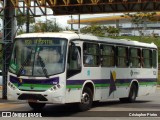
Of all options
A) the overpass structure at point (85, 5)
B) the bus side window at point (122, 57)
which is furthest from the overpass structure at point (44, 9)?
the bus side window at point (122, 57)

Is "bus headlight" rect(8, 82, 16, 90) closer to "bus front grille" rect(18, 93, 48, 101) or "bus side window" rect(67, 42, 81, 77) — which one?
"bus front grille" rect(18, 93, 48, 101)

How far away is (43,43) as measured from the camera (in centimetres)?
1505

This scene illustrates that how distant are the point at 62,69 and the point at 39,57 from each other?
2.92 ft

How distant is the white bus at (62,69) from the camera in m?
14.5

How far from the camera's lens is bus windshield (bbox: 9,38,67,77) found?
48.0 feet

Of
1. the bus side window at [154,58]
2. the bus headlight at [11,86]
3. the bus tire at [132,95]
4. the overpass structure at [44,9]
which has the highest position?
the overpass structure at [44,9]

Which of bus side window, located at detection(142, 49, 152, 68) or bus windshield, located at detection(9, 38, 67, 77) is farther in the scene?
bus side window, located at detection(142, 49, 152, 68)

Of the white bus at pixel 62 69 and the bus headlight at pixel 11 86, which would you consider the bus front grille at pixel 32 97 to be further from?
the bus headlight at pixel 11 86

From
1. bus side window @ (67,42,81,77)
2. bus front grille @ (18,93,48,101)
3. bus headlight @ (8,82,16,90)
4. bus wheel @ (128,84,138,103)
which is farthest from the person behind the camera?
bus wheel @ (128,84,138,103)

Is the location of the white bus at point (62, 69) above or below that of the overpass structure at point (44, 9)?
below

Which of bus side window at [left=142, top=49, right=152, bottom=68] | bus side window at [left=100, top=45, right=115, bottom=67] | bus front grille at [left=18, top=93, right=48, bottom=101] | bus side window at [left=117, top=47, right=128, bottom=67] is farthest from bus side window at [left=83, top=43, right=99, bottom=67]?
bus side window at [left=142, top=49, right=152, bottom=68]

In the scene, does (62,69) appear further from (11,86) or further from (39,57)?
(11,86)

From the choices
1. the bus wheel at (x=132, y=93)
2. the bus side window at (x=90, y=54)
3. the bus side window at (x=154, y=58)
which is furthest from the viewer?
the bus side window at (x=154, y=58)

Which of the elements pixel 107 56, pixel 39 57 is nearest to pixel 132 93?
pixel 107 56
